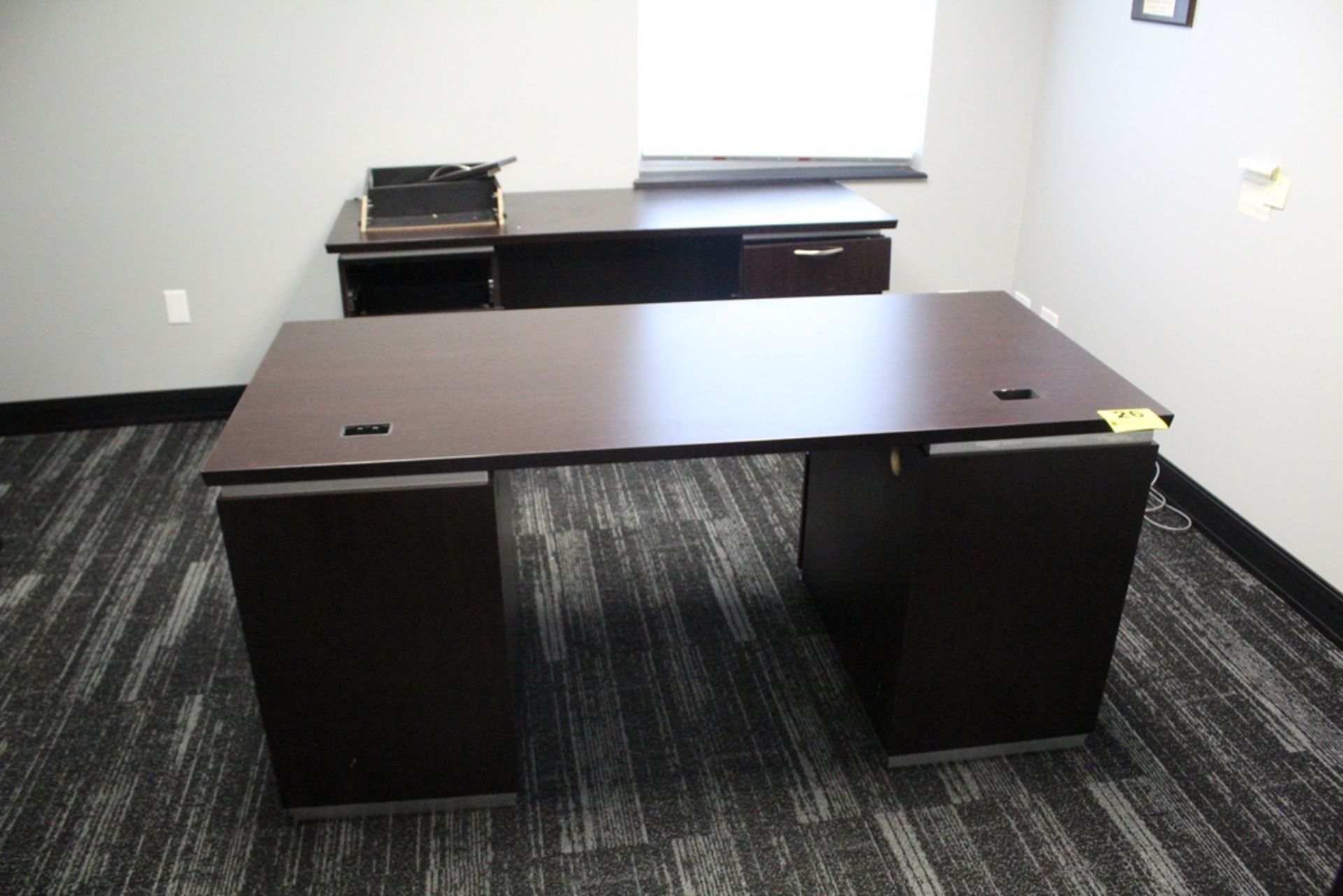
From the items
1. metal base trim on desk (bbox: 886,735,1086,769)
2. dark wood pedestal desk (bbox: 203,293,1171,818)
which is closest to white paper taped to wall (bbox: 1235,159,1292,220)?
dark wood pedestal desk (bbox: 203,293,1171,818)

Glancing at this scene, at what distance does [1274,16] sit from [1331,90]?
0.27m

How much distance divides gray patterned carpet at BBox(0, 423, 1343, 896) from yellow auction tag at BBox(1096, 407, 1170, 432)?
0.70 m

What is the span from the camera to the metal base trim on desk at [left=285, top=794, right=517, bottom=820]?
1.88m

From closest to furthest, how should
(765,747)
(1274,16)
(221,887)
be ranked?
(221,887) < (765,747) < (1274,16)

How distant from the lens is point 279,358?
1975 millimetres

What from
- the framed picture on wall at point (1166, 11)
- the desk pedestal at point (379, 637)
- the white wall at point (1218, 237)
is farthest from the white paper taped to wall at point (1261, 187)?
the desk pedestal at point (379, 637)

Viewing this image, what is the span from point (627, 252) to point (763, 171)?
1.89 feet

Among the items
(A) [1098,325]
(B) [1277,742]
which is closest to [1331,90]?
(A) [1098,325]

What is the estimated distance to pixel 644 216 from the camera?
3.11 meters

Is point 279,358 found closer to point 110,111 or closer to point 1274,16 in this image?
point 110,111

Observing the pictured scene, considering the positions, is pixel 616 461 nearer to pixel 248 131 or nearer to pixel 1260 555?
pixel 1260 555

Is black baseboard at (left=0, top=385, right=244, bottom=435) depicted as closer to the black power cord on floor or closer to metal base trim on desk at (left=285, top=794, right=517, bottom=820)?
metal base trim on desk at (left=285, top=794, right=517, bottom=820)

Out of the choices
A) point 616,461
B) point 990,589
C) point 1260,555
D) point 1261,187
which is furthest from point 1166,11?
point 616,461

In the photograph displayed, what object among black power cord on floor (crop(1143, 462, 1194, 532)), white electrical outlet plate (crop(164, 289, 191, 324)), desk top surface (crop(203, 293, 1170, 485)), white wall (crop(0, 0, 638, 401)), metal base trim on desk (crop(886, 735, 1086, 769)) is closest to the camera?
desk top surface (crop(203, 293, 1170, 485))
